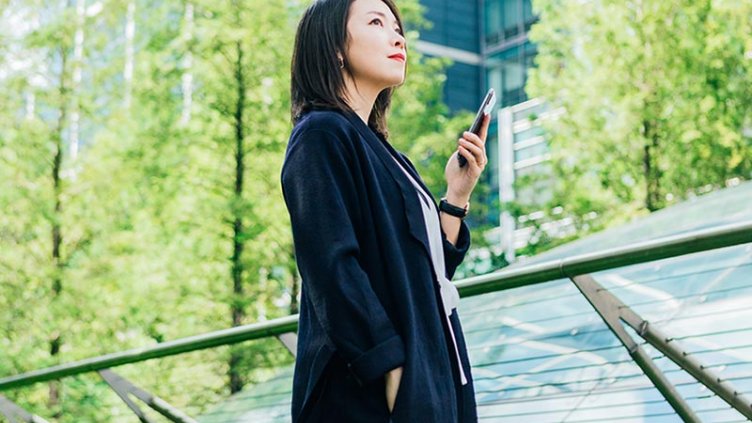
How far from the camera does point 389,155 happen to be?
2053 millimetres

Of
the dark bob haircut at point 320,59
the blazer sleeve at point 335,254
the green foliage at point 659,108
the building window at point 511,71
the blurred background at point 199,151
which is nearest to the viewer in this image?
the blazer sleeve at point 335,254

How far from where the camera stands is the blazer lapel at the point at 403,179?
196 cm

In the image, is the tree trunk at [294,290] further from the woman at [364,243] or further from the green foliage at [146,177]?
the woman at [364,243]

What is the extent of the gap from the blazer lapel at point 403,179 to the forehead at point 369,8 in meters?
0.21

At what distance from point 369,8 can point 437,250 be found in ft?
1.57

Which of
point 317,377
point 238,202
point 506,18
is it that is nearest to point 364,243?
point 317,377

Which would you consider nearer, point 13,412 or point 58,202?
point 13,412

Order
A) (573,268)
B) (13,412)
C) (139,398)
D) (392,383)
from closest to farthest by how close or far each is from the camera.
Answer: (392,383) → (573,268) → (139,398) → (13,412)

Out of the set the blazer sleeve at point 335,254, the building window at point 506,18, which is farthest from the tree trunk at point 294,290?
the building window at point 506,18

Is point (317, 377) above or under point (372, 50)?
under

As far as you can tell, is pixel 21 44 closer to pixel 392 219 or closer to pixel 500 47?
pixel 392 219

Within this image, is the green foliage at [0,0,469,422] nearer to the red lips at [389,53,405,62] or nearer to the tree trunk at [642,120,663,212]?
the tree trunk at [642,120,663,212]

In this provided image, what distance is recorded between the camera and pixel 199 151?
511 inches

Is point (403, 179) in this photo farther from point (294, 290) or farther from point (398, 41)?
point (294, 290)
